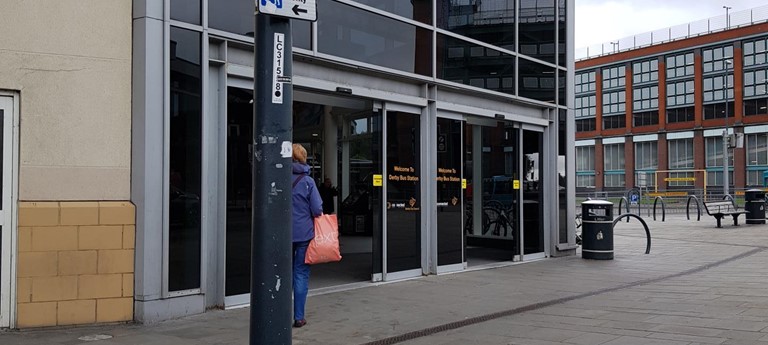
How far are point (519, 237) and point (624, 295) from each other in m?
3.70

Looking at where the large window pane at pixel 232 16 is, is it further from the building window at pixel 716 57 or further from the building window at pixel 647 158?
the building window at pixel 647 158

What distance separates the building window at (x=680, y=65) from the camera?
2283 inches

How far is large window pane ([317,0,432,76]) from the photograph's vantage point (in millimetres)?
8820

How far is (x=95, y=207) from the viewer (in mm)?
6785

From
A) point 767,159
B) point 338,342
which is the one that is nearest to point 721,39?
point 767,159

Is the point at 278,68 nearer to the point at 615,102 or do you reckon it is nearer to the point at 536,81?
the point at 536,81

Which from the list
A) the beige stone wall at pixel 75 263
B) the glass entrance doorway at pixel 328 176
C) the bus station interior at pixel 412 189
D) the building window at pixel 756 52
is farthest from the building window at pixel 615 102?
the beige stone wall at pixel 75 263

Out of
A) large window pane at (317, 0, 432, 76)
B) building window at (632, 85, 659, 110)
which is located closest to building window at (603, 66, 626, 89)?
building window at (632, 85, 659, 110)

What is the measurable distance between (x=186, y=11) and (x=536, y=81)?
746 cm

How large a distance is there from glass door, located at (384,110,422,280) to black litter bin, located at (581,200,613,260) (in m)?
4.06

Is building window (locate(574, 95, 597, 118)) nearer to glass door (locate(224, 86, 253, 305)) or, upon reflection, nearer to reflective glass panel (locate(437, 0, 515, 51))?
reflective glass panel (locate(437, 0, 515, 51))

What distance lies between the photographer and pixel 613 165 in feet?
218

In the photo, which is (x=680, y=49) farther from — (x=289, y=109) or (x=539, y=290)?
(x=289, y=109)

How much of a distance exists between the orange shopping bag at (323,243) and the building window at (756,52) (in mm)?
55525
